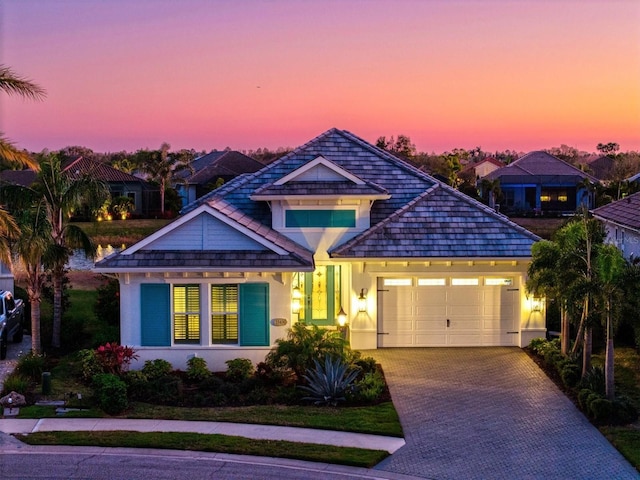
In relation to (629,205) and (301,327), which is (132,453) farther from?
(629,205)

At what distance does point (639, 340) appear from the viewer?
15.6m

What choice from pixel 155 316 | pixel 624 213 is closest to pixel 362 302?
pixel 155 316

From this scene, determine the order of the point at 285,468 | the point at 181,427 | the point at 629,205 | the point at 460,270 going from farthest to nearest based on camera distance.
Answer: the point at 629,205 < the point at 460,270 < the point at 181,427 < the point at 285,468

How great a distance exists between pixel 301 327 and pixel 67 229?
7676mm

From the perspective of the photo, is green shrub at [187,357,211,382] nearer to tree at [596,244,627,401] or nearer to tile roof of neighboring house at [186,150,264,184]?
tree at [596,244,627,401]

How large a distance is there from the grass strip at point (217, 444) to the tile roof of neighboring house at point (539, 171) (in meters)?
55.4

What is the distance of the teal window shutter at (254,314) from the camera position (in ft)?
62.1

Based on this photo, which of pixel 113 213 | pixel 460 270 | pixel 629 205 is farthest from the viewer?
pixel 113 213

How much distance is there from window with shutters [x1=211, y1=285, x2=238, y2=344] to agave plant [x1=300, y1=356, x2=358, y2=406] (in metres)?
3.02

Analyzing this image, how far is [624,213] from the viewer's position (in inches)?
950

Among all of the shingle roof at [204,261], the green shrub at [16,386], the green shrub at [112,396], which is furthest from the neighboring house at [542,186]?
the green shrub at [16,386]

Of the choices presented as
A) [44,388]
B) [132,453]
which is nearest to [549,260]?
[132,453]

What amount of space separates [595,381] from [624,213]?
937 centimetres

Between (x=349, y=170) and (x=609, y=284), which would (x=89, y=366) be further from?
(x=609, y=284)
